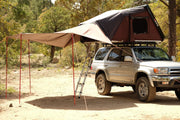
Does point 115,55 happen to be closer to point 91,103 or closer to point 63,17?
point 91,103

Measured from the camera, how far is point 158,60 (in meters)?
10.3

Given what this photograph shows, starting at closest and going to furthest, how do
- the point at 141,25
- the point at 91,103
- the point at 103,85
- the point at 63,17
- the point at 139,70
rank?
the point at 139,70
the point at 91,103
the point at 141,25
the point at 103,85
the point at 63,17

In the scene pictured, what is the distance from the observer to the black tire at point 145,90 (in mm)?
9505

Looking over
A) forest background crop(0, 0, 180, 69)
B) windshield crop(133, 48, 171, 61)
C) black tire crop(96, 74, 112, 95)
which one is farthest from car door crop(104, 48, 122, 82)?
forest background crop(0, 0, 180, 69)

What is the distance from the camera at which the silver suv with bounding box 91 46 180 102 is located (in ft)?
30.3

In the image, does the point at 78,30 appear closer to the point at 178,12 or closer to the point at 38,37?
the point at 38,37

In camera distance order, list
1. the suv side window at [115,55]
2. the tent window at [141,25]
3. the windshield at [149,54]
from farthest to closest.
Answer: the tent window at [141,25], the suv side window at [115,55], the windshield at [149,54]

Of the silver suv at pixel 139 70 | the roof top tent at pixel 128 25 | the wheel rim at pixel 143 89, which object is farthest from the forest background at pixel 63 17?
the wheel rim at pixel 143 89

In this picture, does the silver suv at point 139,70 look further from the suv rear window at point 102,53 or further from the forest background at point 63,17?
the forest background at point 63,17

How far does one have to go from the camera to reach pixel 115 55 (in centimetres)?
1141

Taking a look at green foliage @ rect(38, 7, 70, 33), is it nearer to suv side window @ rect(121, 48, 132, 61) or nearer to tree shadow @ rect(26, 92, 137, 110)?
tree shadow @ rect(26, 92, 137, 110)

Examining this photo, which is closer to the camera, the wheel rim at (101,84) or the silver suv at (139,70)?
the silver suv at (139,70)

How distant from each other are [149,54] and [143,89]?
56.6 inches

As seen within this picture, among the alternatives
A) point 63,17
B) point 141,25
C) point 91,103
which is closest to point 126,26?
point 141,25
